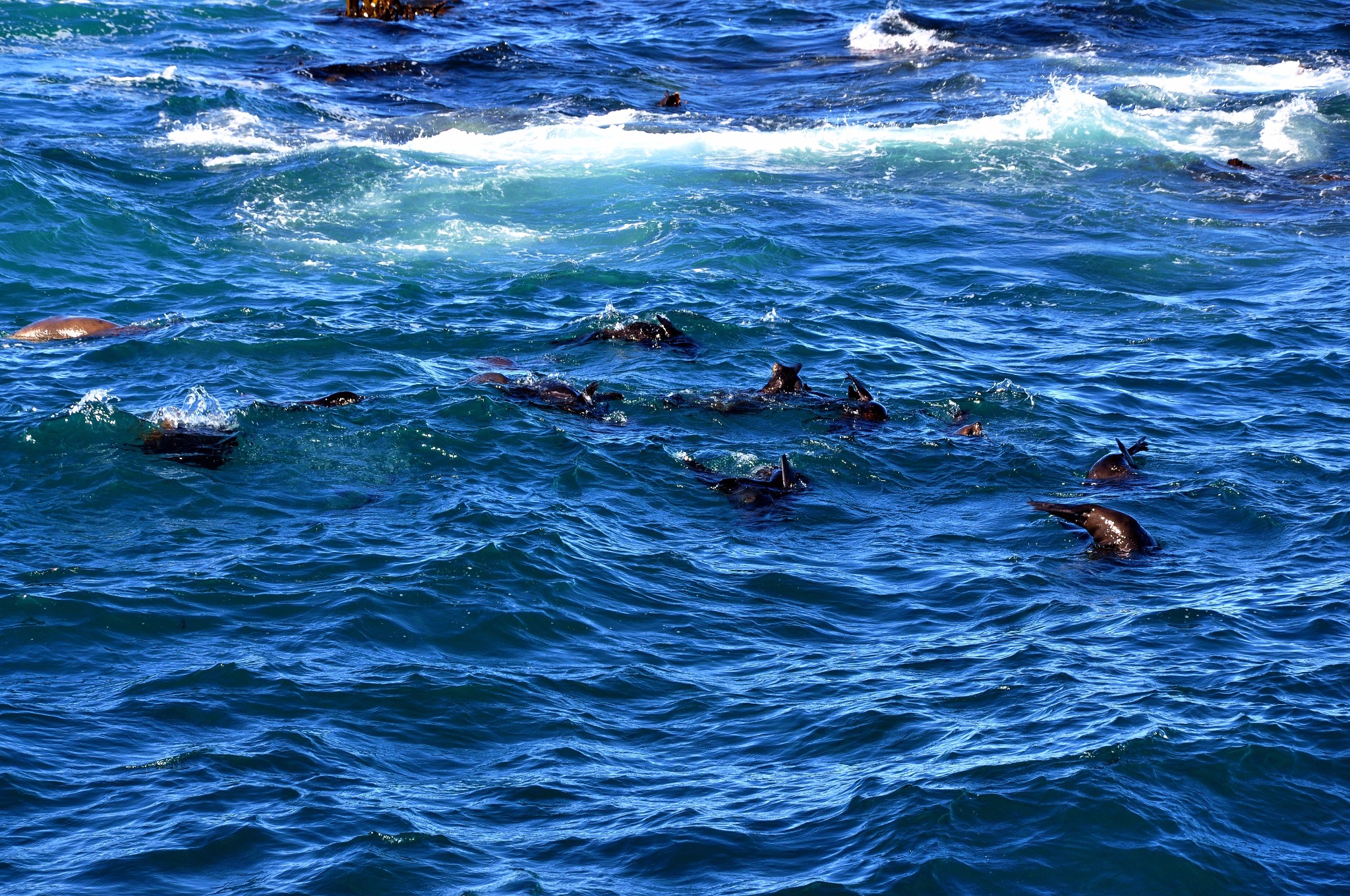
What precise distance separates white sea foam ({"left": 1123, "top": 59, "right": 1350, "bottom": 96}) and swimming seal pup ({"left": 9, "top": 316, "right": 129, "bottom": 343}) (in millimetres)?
19891

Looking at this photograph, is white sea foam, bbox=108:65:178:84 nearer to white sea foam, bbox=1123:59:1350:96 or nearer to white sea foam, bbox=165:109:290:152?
white sea foam, bbox=165:109:290:152

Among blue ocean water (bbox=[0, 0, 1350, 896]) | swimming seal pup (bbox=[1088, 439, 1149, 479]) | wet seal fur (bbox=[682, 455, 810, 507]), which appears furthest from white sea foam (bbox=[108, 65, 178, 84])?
swimming seal pup (bbox=[1088, 439, 1149, 479])

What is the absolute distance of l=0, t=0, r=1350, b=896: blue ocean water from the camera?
21.6ft

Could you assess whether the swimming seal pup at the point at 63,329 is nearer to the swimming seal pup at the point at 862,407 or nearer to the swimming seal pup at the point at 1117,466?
the swimming seal pup at the point at 862,407

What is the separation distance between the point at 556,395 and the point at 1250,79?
1993cm

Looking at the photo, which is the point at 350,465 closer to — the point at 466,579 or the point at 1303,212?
the point at 466,579

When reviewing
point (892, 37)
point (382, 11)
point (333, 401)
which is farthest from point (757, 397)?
point (382, 11)

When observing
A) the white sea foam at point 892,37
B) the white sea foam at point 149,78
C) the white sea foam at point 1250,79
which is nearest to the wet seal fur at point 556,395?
the white sea foam at point 149,78

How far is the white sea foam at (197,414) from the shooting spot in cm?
1101

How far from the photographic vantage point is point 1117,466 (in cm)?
1091

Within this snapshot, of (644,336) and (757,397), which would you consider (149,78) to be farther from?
(757,397)

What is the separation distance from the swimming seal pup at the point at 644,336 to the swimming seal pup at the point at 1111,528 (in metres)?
4.96

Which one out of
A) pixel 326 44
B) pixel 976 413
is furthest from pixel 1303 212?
pixel 326 44

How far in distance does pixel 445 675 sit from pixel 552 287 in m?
8.31
